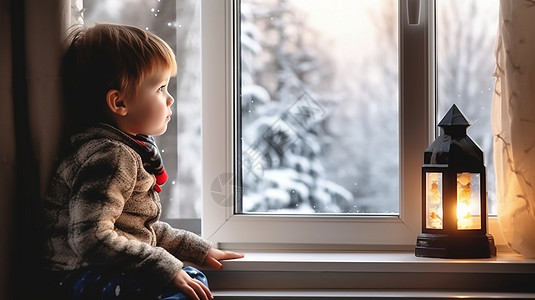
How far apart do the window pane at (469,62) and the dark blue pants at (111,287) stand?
0.90 metres

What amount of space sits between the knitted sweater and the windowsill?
29 cm

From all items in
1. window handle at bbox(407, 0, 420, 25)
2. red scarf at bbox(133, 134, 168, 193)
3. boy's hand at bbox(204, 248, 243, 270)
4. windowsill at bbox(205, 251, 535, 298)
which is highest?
window handle at bbox(407, 0, 420, 25)

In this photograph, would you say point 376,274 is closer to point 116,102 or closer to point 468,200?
point 468,200

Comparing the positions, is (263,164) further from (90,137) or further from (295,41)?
(90,137)

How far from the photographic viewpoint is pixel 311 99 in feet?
6.82

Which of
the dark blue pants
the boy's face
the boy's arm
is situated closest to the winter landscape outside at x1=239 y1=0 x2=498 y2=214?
the boy's arm

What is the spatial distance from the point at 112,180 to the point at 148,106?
218 mm

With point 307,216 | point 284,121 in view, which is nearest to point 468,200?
point 307,216

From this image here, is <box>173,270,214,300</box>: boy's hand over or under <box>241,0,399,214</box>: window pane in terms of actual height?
under

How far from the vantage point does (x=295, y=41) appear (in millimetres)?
2078

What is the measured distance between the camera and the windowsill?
6.13ft

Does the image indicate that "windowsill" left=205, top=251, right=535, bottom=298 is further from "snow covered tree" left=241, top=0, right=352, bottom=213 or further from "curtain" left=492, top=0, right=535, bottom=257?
"snow covered tree" left=241, top=0, right=352, bottom=213

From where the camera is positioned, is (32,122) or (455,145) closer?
(32,122)

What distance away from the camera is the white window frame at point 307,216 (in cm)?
204
